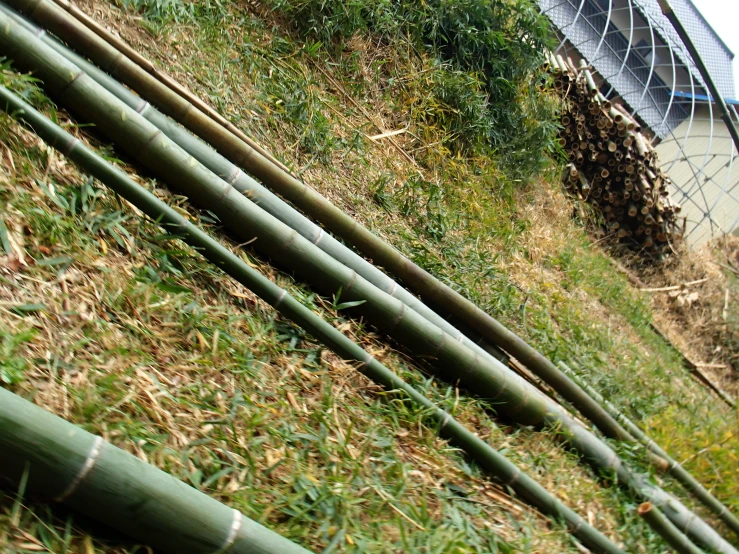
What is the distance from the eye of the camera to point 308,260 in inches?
116

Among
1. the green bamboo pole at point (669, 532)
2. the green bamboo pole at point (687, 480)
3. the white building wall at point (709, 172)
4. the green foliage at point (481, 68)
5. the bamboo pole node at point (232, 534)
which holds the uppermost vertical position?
the white building wall at point (709, 172)

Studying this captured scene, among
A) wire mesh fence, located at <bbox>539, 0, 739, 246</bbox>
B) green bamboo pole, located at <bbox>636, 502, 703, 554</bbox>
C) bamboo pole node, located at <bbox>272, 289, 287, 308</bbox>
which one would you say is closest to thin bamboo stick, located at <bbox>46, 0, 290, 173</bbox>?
bamboo pole node, located at <bbox>272, 289, 287, 308</bbox>

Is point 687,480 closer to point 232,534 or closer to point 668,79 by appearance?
point 232,534

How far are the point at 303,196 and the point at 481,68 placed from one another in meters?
4.11

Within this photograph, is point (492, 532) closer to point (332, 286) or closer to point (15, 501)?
point (332, 286)

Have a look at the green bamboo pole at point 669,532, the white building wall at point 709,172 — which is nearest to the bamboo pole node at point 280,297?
the green bamboo pole at point 669,532

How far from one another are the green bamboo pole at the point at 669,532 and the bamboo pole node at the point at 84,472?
9.38 feet

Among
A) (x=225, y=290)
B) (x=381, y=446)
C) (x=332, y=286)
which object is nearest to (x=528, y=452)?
(x=381, y=446)

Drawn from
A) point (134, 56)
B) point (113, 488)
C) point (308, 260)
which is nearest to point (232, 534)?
point (113, 488)

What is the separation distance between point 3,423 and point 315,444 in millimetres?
1114

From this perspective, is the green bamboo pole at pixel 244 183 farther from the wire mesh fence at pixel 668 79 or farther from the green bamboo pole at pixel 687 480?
the wire mesh fence at pixel 668 79

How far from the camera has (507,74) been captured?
6906mm

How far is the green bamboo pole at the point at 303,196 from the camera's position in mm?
2887

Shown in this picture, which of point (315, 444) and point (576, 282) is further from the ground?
point (576, 282)
